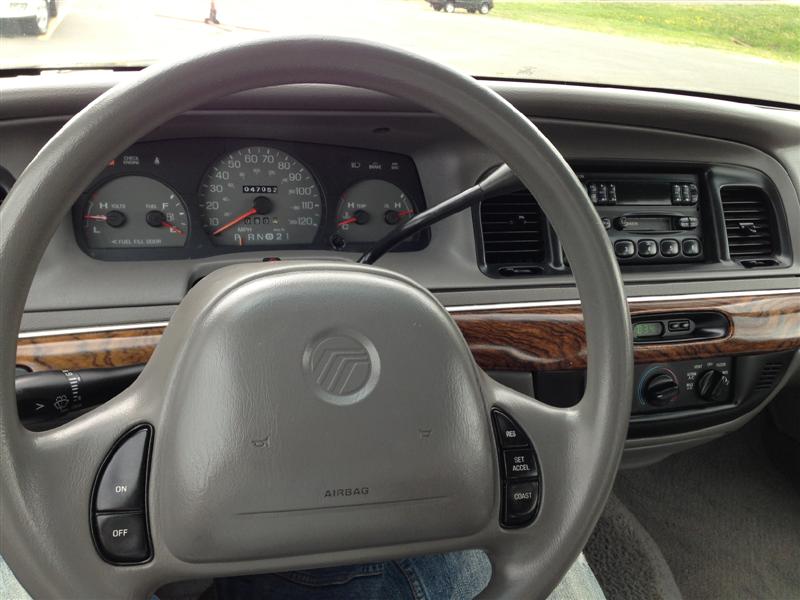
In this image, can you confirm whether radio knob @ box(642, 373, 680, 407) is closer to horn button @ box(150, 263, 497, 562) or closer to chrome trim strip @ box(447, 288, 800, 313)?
chrome trim strip @ box(447, 288, 800, 313)

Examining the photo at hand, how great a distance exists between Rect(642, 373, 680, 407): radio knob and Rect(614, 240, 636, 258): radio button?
257 mm

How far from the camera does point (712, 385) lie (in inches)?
65.1

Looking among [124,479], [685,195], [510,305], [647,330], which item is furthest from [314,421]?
[685,195]

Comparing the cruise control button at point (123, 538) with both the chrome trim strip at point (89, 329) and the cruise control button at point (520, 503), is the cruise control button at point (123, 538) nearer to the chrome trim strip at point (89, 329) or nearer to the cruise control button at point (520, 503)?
the cruise control button at point (520, 503)

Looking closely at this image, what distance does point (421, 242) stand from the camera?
1.57 metres

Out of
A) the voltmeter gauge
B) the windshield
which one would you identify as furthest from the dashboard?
the windshield

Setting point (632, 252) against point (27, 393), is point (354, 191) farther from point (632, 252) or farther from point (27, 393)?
point (27, 393)

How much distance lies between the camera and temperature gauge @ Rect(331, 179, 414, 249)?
5.07 feet

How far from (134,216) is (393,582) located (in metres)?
0.78

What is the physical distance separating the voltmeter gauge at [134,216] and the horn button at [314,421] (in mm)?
593

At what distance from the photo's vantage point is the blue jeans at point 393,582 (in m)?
1.14

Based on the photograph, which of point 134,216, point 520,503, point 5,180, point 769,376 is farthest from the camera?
point 769,376

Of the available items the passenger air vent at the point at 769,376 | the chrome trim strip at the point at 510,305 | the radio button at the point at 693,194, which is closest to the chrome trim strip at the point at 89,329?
the chrome trim strip at the point at 510,305

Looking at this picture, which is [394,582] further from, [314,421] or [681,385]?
[681,385]
